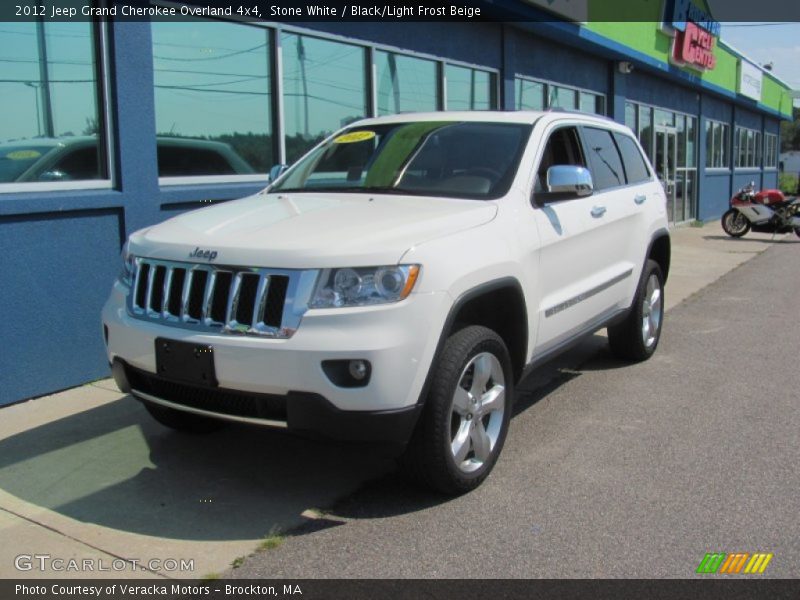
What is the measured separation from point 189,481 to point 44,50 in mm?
3503

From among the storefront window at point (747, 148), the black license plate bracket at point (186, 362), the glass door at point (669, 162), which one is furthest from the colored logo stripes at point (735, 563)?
the storefront window at point (747, 148)

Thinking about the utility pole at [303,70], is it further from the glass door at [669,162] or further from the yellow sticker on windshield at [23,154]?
the glass door at [669,162]

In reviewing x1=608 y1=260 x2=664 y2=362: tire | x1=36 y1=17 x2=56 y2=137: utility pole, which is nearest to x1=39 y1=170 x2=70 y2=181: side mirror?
x1=36 y1=17 x2=56 y2=137: utility pole

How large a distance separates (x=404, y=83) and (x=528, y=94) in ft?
12.9

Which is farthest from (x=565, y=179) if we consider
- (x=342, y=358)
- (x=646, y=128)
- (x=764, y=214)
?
(x=646, y=128)

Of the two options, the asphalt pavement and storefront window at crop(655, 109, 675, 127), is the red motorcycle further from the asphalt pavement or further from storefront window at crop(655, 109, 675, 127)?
the asphalt pavement

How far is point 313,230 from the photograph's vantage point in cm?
390

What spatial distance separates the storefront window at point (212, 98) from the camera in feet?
23.0

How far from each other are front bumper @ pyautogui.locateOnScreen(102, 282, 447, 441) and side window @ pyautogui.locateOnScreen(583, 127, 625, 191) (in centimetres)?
258

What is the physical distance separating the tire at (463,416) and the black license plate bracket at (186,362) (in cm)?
97

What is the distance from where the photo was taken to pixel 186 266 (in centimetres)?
394

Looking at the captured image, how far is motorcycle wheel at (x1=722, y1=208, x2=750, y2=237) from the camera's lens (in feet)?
61.6

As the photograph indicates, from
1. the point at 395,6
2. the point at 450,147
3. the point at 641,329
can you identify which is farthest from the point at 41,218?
the point at 395,6

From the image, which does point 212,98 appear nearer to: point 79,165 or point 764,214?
point 79,165
